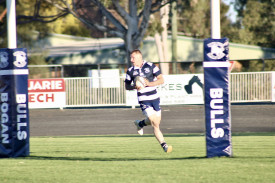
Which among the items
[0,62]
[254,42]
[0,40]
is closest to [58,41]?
[0,40]

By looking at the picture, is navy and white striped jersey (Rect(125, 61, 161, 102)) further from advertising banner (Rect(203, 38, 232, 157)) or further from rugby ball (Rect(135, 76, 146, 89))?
advertising banner (Rect(203, 38, 232, 157))

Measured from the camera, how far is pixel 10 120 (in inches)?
380

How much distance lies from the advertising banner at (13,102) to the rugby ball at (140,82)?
209cm

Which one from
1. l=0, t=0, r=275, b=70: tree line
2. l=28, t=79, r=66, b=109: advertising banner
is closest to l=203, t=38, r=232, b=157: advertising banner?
l=28, t=79, r=66, b=109: advertising banner

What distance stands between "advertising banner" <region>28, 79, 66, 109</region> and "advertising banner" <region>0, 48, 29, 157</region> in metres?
15.4

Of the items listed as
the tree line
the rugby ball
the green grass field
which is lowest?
the green grass field

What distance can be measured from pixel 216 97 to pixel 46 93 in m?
17.7

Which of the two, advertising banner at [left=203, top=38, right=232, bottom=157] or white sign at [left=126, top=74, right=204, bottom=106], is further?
white sign at [left=126, top=74, right=204, bottom=106]

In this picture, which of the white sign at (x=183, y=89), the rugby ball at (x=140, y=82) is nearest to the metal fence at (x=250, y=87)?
the white sign at (x=183, y=89)

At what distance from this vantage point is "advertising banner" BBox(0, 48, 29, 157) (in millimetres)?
9539

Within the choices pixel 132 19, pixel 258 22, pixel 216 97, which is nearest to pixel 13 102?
pixel 216 97

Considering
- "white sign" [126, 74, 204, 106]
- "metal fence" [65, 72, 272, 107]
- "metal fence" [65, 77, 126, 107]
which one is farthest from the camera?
"metal fence" [65, 77, 126, 107]

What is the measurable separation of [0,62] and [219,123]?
4.15 m

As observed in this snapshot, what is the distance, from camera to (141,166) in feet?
26.1
